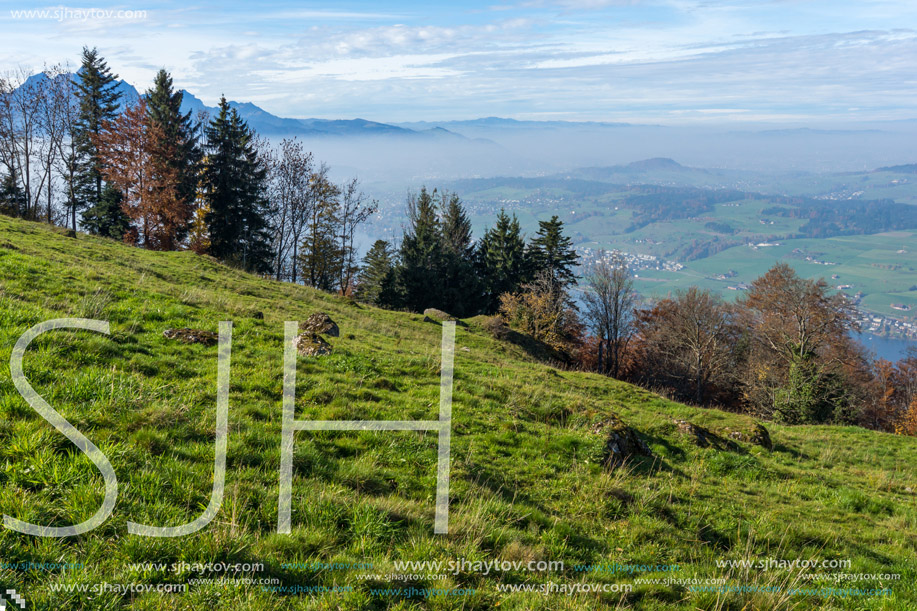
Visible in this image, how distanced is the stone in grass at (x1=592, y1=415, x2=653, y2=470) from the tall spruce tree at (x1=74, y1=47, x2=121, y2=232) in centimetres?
5233

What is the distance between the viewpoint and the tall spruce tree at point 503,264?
60.0 metres

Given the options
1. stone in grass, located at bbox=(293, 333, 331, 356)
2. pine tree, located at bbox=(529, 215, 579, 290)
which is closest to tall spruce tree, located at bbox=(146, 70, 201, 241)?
stone in grass, located at bbox=(293, 333, 331, 356)

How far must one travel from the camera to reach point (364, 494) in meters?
5.73

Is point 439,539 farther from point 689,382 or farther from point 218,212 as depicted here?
point 689,382

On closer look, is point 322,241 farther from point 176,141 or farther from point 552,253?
point 552,253

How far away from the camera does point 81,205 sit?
4800 centimetres

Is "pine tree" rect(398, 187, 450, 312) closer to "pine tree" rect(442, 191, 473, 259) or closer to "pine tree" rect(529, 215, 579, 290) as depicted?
"pine tree" rect(442, 191, 473, 259)

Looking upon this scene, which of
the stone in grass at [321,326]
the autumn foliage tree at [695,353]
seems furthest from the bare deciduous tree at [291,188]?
the autumn foliage tree at [695,353]

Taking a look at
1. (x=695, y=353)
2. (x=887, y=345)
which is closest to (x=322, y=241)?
(x=695, y=353)

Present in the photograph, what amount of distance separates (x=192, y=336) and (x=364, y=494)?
6411 mm

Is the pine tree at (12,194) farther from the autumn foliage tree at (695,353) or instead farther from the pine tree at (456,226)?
the autumn foliage tree at (695,353)

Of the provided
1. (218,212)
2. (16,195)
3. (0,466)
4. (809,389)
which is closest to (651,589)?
(0,466)

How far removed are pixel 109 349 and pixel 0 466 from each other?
13.4 ft

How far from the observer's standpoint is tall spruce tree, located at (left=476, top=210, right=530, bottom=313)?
60.0 meters
